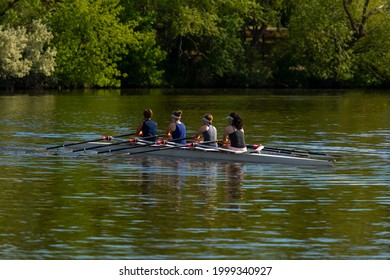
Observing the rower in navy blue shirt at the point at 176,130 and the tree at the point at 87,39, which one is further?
the tree at the point at 87,39

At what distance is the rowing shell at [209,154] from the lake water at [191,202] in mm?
292

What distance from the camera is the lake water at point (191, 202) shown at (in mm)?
18938

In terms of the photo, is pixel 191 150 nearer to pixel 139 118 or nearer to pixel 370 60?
pixel 139 118

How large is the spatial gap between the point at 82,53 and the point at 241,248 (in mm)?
73704

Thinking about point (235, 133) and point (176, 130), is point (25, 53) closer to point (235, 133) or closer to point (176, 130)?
point (176, 130)

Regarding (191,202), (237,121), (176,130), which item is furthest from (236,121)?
(191,202)

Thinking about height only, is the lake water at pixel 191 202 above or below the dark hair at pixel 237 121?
below

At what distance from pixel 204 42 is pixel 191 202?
76.0m

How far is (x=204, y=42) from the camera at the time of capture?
9938 centimetres

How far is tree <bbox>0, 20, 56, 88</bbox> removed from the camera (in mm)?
83000

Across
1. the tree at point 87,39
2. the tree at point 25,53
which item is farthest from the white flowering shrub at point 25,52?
the tree at point 87,39

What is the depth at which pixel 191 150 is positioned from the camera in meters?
32.8

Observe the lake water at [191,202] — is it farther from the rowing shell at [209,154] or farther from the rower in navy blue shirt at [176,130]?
the rower in navy blue shirt at [176,130]

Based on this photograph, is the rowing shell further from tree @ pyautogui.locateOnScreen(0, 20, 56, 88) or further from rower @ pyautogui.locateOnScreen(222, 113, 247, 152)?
tree @ pyautogui.locateOnScreen(0, 20, 56, 88)
